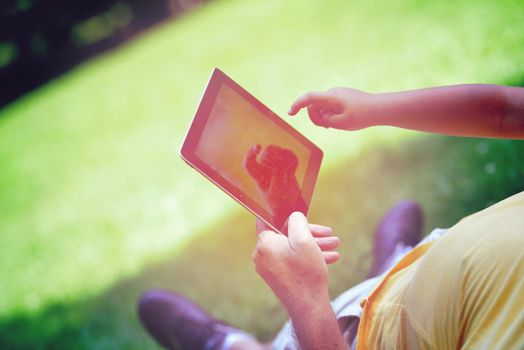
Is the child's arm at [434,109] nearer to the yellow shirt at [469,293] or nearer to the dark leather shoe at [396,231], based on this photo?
the yellow shirt at [469,293]

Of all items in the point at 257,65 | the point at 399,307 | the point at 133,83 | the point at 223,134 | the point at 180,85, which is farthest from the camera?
the point at 133,83

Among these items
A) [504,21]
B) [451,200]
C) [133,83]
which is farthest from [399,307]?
[133,83]

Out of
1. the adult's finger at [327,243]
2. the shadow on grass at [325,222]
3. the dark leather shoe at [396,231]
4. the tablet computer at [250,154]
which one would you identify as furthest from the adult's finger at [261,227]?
the shadow on grass at [325,222]

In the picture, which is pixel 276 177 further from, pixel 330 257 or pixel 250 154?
pixel 330 257

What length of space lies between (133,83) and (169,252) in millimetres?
3614

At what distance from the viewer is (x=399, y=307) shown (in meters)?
0.83

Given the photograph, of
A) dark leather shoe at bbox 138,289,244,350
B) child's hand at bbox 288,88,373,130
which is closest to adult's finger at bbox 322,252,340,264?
child's hand at bbox 288,88,373,130

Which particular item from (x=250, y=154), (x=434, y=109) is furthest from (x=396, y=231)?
(x=250, y=154)

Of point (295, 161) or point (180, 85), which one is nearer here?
point (295, 161)

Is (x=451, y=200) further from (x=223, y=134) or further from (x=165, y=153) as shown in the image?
(x=165, y=153)

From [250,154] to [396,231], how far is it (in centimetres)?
80

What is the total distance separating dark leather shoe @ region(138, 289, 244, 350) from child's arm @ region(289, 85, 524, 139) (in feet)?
3.08

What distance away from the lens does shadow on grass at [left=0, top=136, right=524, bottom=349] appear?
1808 mm

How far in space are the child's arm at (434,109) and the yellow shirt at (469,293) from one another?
30cm
